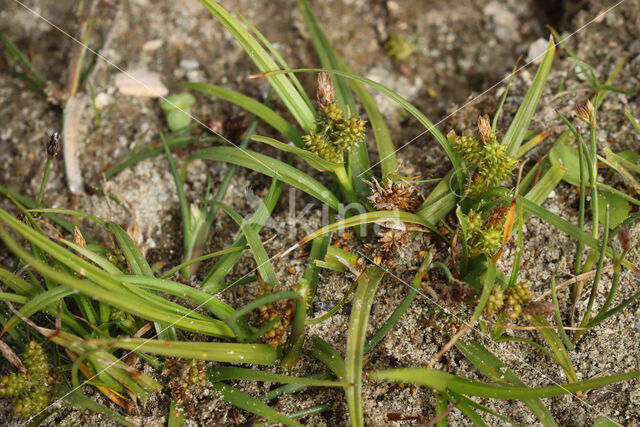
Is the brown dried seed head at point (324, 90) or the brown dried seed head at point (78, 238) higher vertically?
the brown dried seed head at point (324, 90)

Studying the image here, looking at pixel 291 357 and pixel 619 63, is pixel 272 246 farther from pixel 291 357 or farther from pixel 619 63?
pixel 619 63

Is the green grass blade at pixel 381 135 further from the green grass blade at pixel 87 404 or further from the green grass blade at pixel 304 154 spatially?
the green grass blade at pixel 87 404

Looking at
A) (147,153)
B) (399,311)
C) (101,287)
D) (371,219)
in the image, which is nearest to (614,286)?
(399,311)

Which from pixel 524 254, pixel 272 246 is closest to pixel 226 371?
pixel 272 246

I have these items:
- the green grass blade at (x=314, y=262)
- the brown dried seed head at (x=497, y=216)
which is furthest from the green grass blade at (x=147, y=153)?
the brown dried seed head at (x=497, y=216)

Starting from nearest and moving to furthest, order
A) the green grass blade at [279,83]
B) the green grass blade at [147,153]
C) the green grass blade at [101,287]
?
1. the green grass blade at [101,287]
2. the green grass blade at [279,83]
3. the green grass blade at [147,153]

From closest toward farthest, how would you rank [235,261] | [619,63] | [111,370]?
1. [111,370]
2. [235,261]
3. [619,63]
